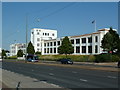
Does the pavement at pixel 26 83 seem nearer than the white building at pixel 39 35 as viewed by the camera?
Yes

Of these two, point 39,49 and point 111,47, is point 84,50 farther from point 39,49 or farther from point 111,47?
point 39,49

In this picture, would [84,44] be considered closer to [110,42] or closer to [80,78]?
[110,42]

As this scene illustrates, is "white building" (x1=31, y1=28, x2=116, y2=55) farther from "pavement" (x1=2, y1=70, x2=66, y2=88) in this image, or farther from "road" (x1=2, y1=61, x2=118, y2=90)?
"pavement" (x1=2, y1=70, x2=66, y2=88)

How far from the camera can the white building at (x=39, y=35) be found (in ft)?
477

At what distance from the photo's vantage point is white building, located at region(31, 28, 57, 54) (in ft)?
477

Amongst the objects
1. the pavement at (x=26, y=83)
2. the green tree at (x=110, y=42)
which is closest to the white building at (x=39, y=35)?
the green tree at (x=110, y=42)

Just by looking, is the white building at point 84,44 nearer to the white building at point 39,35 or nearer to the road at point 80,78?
the white building at point 39,35

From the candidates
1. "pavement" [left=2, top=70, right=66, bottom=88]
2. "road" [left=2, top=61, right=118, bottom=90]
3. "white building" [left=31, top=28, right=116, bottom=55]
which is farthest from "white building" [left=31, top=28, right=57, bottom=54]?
"pavement" [left=2, top=70, right=66, bottom=88]

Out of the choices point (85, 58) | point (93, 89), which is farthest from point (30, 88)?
point (85, 58)

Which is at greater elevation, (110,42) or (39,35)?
(39,35)

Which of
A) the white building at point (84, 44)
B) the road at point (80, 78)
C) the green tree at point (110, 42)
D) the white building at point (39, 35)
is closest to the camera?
the road at point (80, 78)

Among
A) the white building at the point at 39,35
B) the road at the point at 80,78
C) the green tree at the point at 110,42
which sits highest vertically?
the white building at the point at 39,35

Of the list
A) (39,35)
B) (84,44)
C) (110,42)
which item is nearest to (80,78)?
(110,42)

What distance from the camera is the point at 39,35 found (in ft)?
493
